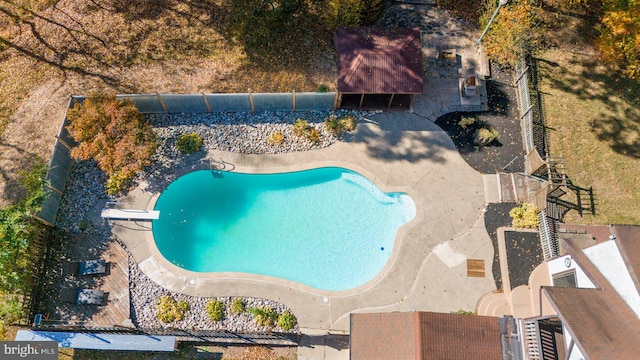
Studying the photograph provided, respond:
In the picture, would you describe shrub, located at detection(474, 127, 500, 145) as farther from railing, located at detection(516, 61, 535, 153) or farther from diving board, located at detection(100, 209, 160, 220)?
diving board, located at detection(100, 209, 160, 220)

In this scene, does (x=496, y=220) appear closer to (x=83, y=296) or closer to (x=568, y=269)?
(x=568, y=269)

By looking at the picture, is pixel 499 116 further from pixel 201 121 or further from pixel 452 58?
pixel 201 121

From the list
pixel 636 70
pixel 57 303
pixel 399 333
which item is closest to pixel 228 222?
pixel 57 303

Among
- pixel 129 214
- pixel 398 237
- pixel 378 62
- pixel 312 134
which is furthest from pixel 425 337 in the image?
pixel 129 214

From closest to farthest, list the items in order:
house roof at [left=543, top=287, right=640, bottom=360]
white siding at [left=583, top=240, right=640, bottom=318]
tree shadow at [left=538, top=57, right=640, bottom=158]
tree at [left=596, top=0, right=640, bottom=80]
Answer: house roof at [left=543, top=287, right=640, bottom=360] → white siding at [left=583, top=240, right=640, bottom=318] → tree at [left=596, top=0, right=640, bottom=80] → tree shadow at [left=538, top=57, right=640, bottom=158]

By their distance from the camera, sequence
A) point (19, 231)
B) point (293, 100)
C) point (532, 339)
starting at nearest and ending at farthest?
point (532, 339), point (19, 231), point (293, 100)

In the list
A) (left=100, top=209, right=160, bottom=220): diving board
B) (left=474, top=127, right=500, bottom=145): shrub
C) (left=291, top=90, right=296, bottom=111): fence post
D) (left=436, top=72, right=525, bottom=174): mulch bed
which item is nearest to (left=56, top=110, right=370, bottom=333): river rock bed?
(left=291, top=90, right=296, bottom=111): fence post
